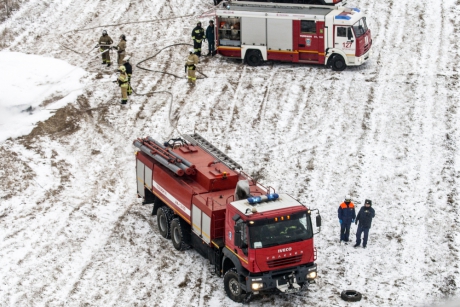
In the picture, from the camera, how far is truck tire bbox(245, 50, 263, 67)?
28.6m

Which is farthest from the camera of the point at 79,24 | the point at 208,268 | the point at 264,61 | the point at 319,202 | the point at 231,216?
the point at 79,24

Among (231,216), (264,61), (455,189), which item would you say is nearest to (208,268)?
(231,216)

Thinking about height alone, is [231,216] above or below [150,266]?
above

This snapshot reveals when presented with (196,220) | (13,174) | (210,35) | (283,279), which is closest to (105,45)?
(210,35)

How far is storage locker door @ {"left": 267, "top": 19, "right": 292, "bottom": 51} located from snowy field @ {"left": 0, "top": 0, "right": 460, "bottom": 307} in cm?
93

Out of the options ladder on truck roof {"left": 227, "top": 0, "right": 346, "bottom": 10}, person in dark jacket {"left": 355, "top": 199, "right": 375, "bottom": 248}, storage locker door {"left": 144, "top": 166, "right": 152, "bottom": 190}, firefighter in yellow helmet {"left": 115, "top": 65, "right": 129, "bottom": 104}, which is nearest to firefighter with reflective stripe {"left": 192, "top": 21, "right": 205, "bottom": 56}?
ladder on truck roof {"left": 227, "top": 0, "right": 346, "bottom": 10}

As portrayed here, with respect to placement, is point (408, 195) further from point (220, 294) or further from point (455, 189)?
point (220, 294)

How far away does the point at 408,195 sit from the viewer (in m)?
20.9

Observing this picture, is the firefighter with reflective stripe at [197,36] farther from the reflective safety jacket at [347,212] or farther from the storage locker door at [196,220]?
the storage locker door at [196,220]

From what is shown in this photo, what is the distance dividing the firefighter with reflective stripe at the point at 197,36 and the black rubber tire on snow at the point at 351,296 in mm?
15406

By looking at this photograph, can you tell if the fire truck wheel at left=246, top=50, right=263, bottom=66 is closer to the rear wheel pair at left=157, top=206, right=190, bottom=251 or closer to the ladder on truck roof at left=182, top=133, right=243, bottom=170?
the ladder on truck roof at left=182, top=133, right=243, bottom=170

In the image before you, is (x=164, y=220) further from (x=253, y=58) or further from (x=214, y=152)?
(x=253, y=58)

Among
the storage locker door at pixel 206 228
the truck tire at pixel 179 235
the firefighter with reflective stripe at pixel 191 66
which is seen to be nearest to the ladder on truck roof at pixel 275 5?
the firefighter with reflective stripe at pixel 191 66

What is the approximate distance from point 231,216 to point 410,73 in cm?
1436
